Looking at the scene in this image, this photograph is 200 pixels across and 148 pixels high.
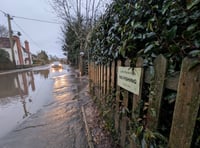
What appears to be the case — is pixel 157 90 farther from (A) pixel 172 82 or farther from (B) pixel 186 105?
(B) pixel 186 105

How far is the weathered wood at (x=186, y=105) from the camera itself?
819 mm

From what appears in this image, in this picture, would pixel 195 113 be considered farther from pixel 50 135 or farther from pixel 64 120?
pixel 64 120

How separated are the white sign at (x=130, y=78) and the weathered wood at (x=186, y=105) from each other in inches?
21.5

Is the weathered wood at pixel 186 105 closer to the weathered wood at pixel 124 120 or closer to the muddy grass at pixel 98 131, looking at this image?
the weathered wood at pixel 124 120

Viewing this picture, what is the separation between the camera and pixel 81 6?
30.4 ft

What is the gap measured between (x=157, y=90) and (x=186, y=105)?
288 millimetres

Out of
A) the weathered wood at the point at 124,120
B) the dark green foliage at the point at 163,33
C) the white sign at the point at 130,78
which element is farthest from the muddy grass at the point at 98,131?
the white sign at the point at 130,78

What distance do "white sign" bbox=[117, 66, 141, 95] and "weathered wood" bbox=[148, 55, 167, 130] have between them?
0.27 m

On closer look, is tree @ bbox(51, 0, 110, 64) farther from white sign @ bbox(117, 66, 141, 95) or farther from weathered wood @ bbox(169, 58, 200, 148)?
weathered wood @ bbox(169, 58, 200, 148)

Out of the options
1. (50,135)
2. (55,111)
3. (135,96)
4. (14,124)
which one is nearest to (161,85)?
(135,96)

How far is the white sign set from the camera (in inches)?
57.9

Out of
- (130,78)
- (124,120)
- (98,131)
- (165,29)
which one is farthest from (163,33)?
(98,131)

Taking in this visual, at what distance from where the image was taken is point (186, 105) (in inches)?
34.7

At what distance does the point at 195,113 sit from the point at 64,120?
3.34 metres
